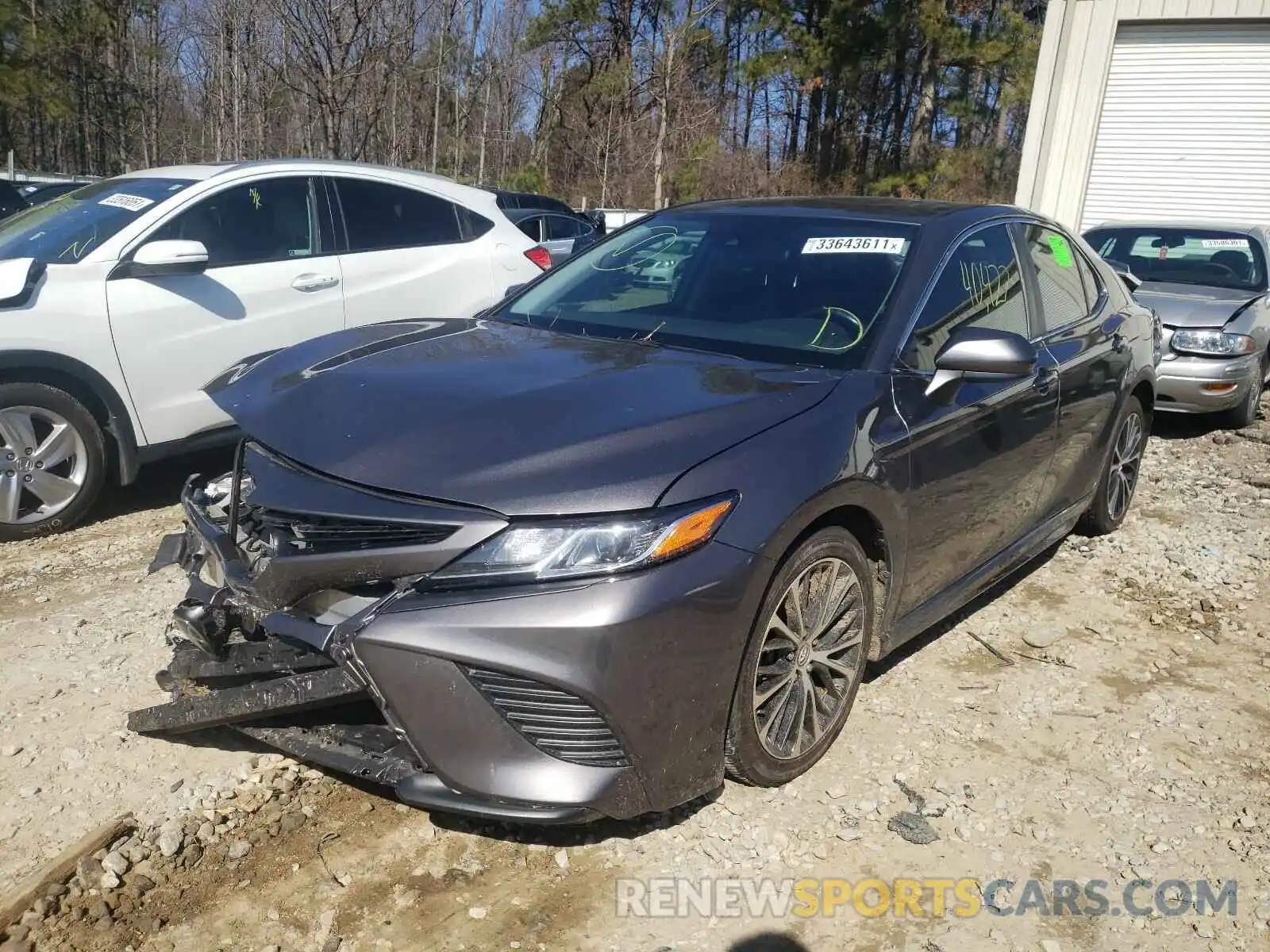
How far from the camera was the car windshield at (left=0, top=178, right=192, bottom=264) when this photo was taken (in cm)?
491

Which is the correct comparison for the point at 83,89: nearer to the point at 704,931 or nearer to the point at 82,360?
the point at 82,360

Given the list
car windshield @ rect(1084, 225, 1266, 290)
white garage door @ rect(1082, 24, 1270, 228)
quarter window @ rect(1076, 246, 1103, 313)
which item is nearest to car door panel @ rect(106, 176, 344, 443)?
quarter window @ rect(1076, 246, 1103, 313)

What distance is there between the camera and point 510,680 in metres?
2.28

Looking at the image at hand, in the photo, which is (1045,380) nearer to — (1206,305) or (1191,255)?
(1206,305)

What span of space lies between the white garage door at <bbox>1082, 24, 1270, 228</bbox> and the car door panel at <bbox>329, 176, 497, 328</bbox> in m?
12.0

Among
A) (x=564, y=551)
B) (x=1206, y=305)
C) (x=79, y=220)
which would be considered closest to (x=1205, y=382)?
(x=1206, y=305)

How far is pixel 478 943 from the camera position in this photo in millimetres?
2359

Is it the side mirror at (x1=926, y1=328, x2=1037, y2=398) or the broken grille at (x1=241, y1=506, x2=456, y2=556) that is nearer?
the broken grille at (x1=241, y1=506, x2=456, y2=556)

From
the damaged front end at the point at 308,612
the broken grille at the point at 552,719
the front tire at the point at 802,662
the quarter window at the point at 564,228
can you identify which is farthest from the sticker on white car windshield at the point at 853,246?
the quarter window at the point at 564,228

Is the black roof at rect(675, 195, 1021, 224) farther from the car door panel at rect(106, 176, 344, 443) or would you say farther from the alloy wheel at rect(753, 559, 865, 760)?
the car door panel at rect(106, 176, 344, 443)

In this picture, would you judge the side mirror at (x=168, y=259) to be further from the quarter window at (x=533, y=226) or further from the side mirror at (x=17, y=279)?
the quarter window at (x=533, y=226)

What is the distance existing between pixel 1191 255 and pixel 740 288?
6.70 m

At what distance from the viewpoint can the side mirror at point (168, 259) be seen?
4.76 meters

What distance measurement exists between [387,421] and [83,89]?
38068 millimetres
